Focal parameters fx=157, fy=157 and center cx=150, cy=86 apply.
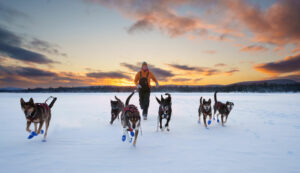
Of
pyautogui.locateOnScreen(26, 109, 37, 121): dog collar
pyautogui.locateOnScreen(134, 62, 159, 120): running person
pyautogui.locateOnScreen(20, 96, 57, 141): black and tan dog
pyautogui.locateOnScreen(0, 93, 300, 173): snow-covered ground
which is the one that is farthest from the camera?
pyautogui.locateOnScreen(134, 62, 159, 120): running person

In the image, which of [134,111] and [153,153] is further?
[134,111]

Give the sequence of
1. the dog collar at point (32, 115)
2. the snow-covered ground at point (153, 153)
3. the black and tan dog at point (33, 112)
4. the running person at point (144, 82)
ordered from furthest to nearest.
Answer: the running person at point (144, 82)
the dog collar at point (32, 115)
the black and tan dog at point (33, 112)
the snow-covered ground at point (153, 153)

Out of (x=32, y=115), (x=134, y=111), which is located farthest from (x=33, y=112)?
(x=134, y=111)

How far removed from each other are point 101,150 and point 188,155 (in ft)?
7.64

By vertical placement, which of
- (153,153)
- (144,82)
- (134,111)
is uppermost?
(144,82)

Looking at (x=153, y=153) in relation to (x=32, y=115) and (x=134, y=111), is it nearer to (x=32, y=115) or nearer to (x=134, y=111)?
(x=134, y=111)

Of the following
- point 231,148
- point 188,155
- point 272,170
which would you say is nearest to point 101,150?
point 188,155

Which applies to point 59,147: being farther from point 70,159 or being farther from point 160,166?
point 160,166

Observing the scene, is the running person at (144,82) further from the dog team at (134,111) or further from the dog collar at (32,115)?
the dog collar at (32,115)

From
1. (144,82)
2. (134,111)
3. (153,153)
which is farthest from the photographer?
(144,82)

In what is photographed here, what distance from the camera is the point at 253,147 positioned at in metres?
4.59

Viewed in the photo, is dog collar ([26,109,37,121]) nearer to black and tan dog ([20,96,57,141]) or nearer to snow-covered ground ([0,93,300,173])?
black and tan dog ([20,96,57,141])

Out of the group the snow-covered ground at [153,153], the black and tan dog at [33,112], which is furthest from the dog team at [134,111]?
the snow-covered ground at [153,153]

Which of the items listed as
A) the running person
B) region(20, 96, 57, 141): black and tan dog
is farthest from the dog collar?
the running person
